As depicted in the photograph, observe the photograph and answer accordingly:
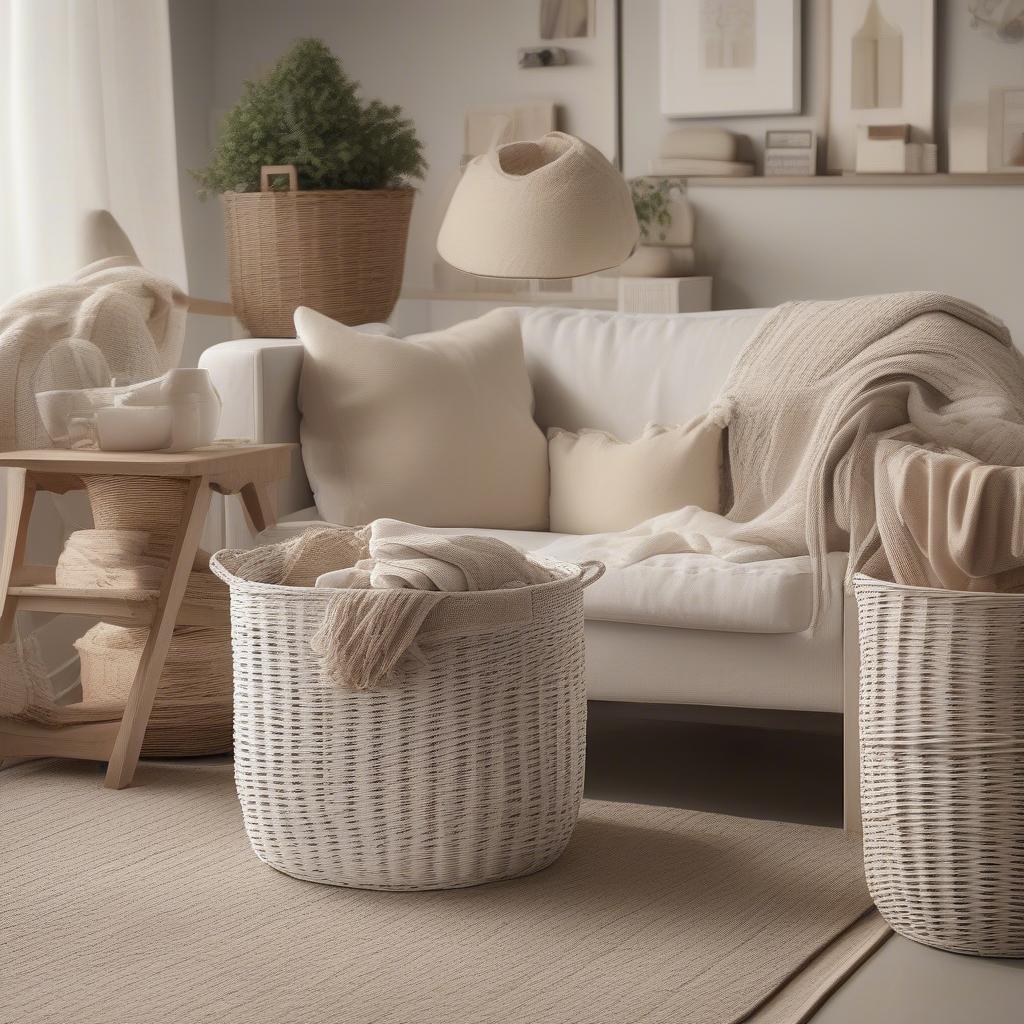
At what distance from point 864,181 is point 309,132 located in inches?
81.0

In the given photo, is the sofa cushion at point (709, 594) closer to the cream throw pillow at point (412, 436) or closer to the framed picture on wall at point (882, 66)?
the cream throw pillow at point (412, 436)

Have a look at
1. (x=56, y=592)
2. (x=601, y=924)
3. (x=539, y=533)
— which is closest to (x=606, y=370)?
(x=539, y=533)

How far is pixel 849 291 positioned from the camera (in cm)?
491

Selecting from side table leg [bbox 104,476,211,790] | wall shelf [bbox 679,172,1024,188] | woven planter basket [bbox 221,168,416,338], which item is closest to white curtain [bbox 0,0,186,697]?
woven planter basket [bbox 221,168,416,338]

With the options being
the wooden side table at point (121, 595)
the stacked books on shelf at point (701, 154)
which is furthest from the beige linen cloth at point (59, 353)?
the stacked books on shelf at point (701, 154)

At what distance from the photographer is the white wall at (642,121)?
4.68 meters

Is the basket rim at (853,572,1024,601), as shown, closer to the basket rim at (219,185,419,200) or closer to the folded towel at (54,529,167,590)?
the folded towel at (54,529,167,590)

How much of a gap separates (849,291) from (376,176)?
196 cm

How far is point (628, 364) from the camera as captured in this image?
3.19 m

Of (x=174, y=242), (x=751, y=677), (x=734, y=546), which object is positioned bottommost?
(x=751, y=677)

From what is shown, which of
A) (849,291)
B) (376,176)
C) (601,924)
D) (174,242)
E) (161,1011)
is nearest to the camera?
(161,1011)

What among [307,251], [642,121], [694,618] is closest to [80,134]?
[307,251]

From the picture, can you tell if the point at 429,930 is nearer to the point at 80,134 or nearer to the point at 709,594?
the point at 709,594

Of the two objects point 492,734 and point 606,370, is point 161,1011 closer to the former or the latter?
point 492,734
